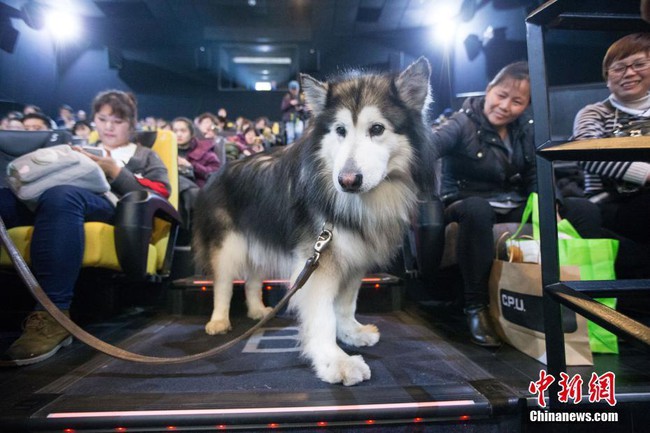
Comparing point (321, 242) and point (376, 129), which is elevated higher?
point (376, 129)

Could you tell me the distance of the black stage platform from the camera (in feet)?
3.42

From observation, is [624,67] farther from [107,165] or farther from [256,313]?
[107,165]

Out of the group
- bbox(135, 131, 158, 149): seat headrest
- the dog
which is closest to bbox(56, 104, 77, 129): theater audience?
bbox(135, 131, 158, 149): seat headrest

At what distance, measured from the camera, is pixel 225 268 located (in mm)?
1977

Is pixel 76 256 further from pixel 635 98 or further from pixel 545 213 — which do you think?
pixel 635 98

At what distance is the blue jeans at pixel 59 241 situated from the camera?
1.61m

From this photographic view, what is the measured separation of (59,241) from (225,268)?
0.79m

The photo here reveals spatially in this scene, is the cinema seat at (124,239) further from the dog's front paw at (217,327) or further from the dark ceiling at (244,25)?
the dark ceiling at (244,25)

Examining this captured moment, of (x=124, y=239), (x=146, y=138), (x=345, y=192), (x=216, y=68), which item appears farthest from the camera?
(x=216, y=68)

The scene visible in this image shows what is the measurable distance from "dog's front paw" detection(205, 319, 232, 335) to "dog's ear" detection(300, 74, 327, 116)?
50.0 inches

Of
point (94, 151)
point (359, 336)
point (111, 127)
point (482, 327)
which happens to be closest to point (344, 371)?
point (359, 336)

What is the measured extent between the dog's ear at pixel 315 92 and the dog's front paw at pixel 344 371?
3.45 ft

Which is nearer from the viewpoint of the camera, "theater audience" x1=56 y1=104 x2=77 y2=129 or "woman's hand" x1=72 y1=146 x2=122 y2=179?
"woman's hand" x1=72 y1=146 x2=122 y2=179

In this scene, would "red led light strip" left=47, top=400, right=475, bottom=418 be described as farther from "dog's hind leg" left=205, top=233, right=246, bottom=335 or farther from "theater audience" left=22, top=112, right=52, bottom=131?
"theater audience" left=22, top=112, right=52, bottom=131
